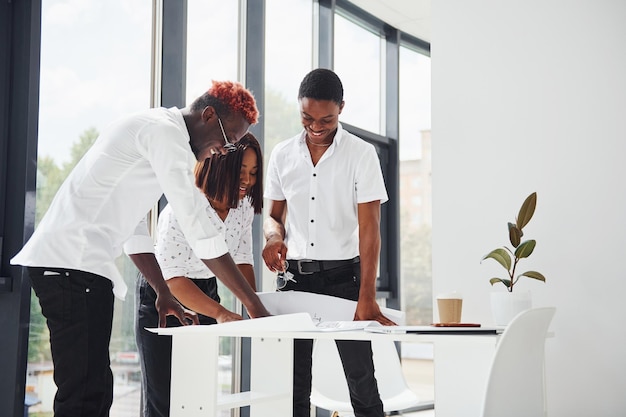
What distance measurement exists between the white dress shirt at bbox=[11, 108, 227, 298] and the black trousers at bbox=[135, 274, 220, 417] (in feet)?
1.10

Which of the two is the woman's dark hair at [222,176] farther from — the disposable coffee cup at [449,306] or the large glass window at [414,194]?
the large glass window at [414,194]

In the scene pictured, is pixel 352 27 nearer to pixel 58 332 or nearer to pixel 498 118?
pixel 498 118

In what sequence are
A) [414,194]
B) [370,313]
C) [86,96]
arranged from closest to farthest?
Answer: [370,313]
[86,96]
[414,194]

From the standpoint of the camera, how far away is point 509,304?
265 cm

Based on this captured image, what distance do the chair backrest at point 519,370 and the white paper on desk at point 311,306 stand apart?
577 millimetres

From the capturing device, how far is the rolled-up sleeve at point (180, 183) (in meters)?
1.97

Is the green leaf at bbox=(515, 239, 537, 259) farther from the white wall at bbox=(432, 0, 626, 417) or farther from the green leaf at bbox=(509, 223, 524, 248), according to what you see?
the white wall at bbox=(432, 0, 626, 417)

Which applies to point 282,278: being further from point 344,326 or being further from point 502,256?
point 502,256

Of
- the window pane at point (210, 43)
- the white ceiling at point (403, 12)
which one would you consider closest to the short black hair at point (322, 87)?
the window pane at point (210, 43)

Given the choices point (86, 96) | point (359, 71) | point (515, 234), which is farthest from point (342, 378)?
point (359, 71)

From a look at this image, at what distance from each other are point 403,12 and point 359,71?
53cm

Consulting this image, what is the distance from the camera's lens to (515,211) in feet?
10.4

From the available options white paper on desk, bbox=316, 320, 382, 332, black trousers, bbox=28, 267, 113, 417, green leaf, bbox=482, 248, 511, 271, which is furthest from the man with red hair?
green leaf, bbox=482, 248, 511, 271

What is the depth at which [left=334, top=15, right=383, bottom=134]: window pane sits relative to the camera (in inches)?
196
